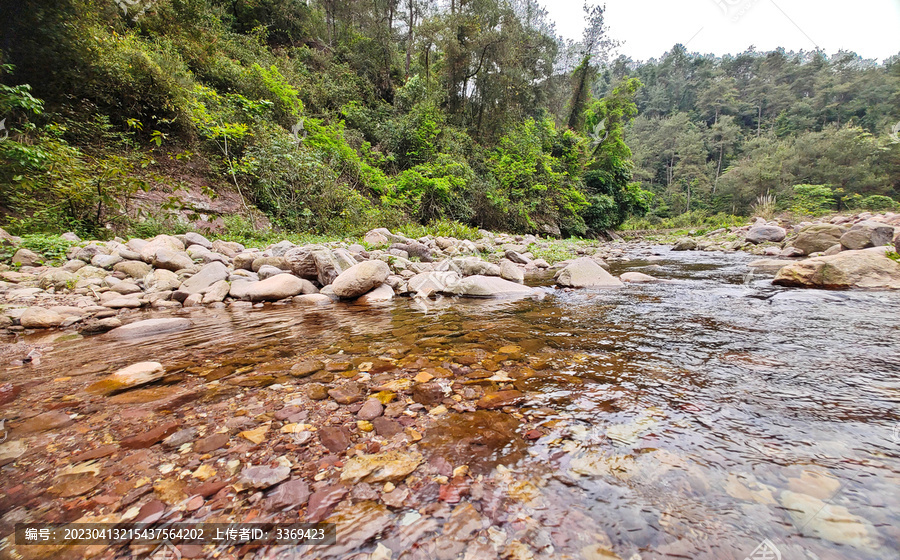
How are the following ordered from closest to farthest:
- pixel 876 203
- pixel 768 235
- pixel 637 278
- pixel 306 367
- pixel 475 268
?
1. pixel 306 367
2. pixel 475 268
3. pixel 637 278
4. pixel 768 235
5. pixel 876 203

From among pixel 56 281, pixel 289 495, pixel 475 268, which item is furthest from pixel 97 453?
pixel 475 268

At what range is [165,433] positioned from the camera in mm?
1293

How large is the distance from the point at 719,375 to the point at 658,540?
4.27ft

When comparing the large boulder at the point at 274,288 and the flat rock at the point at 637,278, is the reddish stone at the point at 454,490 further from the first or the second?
the flat rock at the point at 637,278

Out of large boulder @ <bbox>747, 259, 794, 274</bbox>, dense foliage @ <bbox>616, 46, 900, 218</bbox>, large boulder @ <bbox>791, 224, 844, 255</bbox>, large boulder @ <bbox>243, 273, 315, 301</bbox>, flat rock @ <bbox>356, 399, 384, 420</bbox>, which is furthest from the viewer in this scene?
dense foliage @ <bbox>616, 46, 900, 218</bbox>

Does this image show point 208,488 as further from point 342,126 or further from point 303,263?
point 342,126

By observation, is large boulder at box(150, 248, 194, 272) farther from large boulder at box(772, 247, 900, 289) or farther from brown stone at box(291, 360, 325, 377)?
large boulder at box(772, 247, 900, 289)

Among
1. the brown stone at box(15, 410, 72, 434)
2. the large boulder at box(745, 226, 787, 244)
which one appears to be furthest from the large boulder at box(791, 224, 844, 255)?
the brown stone at box(15, 410, 72, 434)

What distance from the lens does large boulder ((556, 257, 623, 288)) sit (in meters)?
5.14

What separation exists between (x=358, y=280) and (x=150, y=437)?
117 inches

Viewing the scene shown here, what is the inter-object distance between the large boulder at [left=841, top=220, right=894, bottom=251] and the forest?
32.6 feet

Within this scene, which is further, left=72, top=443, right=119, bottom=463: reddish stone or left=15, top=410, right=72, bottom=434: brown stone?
left=15, top=410, right=72, bottom=434: brown stone

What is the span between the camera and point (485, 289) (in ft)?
14.6

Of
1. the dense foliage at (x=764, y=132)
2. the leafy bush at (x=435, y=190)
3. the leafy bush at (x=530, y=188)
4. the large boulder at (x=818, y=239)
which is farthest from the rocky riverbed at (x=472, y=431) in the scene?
the dense foliage at (x=764, y=132)
